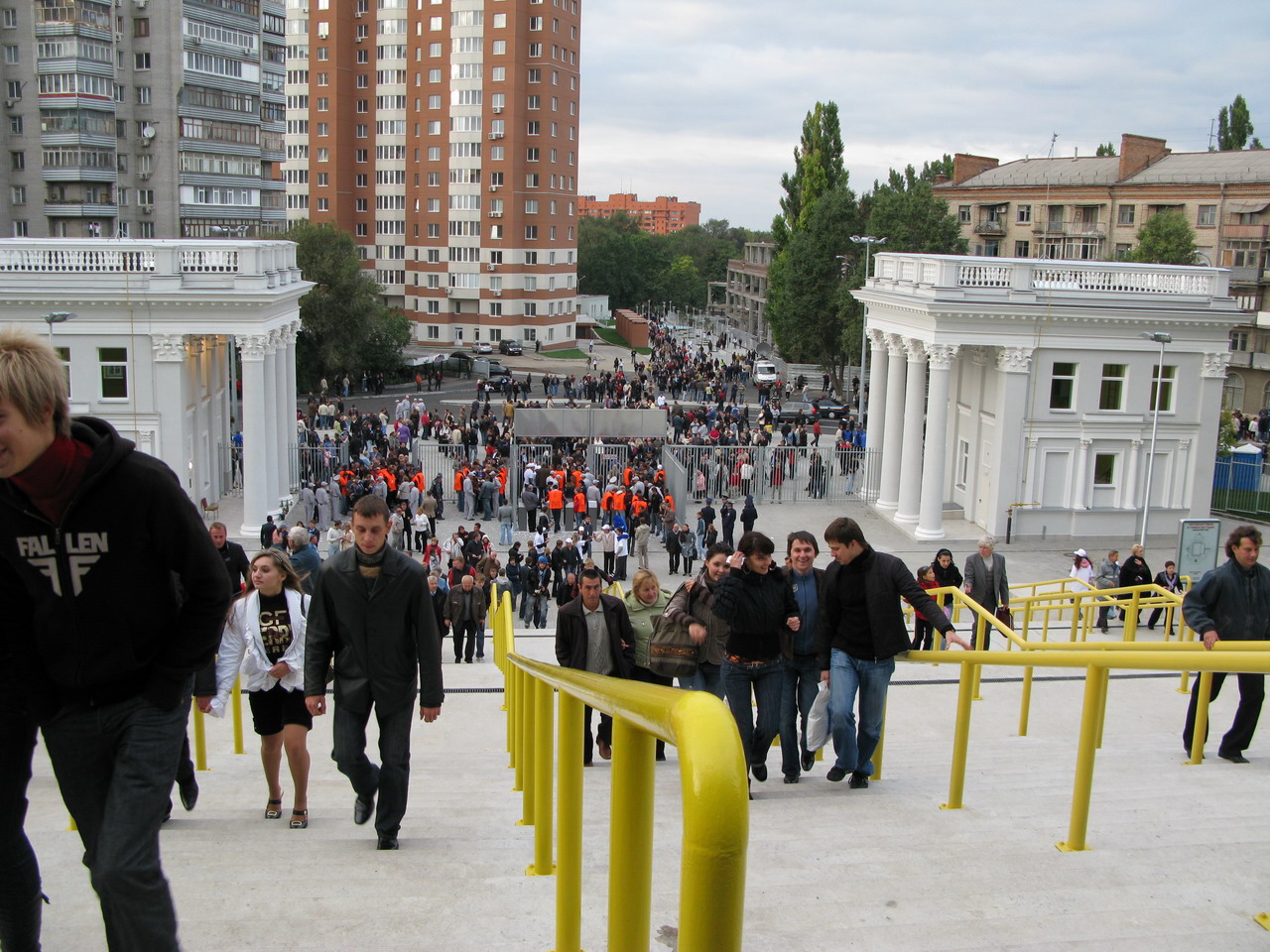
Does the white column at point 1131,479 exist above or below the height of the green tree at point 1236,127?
below

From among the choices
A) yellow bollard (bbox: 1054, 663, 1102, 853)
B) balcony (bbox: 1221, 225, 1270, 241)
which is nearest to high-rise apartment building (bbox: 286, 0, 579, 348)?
balcony (bbox: 1221, 225, 1270, 241)

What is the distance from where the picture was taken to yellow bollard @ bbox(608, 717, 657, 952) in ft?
10.2

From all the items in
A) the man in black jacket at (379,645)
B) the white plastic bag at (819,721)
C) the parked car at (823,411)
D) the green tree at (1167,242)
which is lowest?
the parked car at (823,411)

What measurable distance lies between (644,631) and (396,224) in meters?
89.3

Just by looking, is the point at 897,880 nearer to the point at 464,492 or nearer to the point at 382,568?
the point at 382,568

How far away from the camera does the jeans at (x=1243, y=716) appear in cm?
795

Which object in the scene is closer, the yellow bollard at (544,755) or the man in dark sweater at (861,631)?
the yellow bollard at (544,755)

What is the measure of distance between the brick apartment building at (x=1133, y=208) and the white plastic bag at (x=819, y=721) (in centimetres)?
5982

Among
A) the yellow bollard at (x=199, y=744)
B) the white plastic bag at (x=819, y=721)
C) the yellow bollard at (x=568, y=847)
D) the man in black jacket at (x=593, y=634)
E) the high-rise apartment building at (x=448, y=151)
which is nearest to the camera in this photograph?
the yellow bollard at (x=568, y=847)

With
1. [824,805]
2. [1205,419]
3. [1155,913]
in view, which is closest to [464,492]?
[1205,419]

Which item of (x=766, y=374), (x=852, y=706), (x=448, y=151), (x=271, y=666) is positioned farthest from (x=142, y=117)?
(x=852, y=706)

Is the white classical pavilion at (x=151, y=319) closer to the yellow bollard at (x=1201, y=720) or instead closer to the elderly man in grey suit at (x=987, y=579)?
the elderly man in grey suit at (x=987, y=579)

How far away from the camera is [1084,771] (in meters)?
5.88

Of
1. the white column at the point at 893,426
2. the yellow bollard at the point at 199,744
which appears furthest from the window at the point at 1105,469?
the yellow bollard at the point at 199,744
